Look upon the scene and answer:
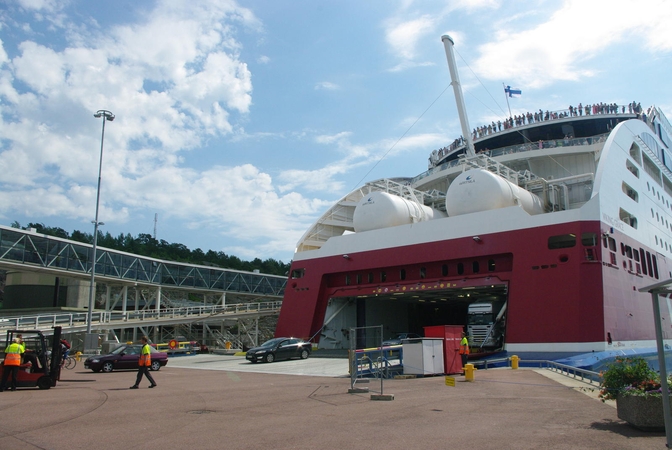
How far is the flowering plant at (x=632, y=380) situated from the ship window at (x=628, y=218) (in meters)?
17.9

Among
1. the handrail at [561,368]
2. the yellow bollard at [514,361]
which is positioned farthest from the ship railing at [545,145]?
the yellow bollard at [514,361]

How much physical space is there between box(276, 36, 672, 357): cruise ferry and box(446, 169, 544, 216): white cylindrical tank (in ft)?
0.20

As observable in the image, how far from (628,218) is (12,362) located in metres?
25.3

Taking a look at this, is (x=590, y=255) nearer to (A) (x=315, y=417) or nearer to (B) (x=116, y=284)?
(A) (x=315, y=417)

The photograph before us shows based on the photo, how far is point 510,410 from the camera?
31.8 ft

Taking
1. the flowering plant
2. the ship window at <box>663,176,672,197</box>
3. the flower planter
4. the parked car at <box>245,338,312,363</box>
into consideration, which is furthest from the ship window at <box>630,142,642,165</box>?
the flower planter

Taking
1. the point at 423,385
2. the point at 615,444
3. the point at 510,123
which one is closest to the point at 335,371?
the point at 423,385

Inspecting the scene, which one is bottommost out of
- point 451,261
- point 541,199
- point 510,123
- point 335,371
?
point 335,371

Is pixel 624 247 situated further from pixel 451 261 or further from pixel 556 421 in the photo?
pixel 556 421

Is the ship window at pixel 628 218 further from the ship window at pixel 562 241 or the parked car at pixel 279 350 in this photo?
the parked car at pixel 279 350

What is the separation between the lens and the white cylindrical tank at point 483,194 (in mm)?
23719

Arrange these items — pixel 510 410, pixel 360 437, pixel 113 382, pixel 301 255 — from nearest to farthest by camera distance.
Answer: pixel 360 437, pixel 510 410, pixel 113 382, pixel 301 255

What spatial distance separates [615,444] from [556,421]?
5.62 feet

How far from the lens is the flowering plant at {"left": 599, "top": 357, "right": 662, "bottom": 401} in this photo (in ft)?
25.1
